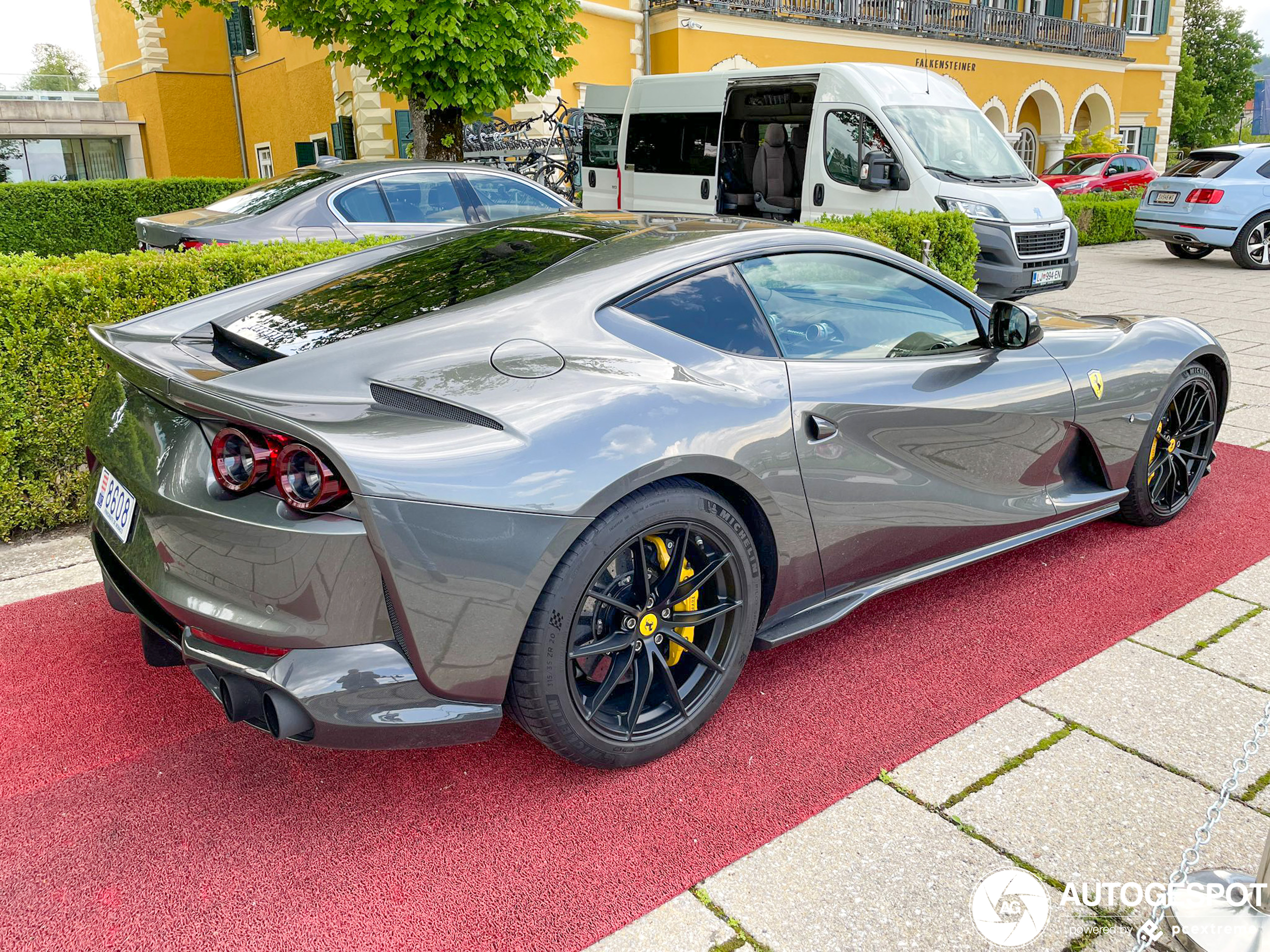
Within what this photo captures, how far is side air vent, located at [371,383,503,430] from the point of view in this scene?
2369 mm

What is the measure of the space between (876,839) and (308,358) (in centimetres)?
182

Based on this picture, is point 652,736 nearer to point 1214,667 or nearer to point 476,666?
point 476,666

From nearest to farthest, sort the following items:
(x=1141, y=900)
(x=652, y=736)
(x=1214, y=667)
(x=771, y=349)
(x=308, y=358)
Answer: (x=1141, y=900) < (x=308, y=358) < (x=652, y=736) < (x=771, y=349) < (x=1214, y=667)

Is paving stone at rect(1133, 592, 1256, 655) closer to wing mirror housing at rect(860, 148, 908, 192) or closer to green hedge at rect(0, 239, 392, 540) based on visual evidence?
green hedge at rect(0, 239, 392, 540)

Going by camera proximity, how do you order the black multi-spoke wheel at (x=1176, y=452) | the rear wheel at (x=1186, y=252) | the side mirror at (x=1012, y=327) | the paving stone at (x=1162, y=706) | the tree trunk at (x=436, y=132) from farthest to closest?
the rear wheel at (x=1186, y=252) < the tree trunk at (x=436, y=132) < the black multi-spoke wheel at (x=1176, y=452) < the side mirror at (x=1012, y=327) < the paving stone at (x=1162, y=706)

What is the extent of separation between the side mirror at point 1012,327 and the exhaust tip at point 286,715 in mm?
2534

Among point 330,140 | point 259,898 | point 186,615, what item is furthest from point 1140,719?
point 330,140

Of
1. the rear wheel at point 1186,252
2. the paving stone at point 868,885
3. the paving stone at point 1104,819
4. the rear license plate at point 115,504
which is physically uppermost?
the rear license plate at point 115,504

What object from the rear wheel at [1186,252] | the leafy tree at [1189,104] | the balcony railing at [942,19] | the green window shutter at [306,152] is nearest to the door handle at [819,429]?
the rear wheel at [1186,252]

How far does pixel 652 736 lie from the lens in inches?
108

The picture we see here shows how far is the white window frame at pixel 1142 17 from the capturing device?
112 feet

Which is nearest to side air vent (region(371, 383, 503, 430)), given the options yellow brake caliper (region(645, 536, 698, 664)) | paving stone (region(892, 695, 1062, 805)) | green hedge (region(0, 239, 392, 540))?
yellow brake caliper (region(645, 536, 698, 664))

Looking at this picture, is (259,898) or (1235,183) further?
(1235,183)

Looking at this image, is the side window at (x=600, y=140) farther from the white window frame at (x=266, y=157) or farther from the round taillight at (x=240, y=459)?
the white window frame at (x=266, y=157)
